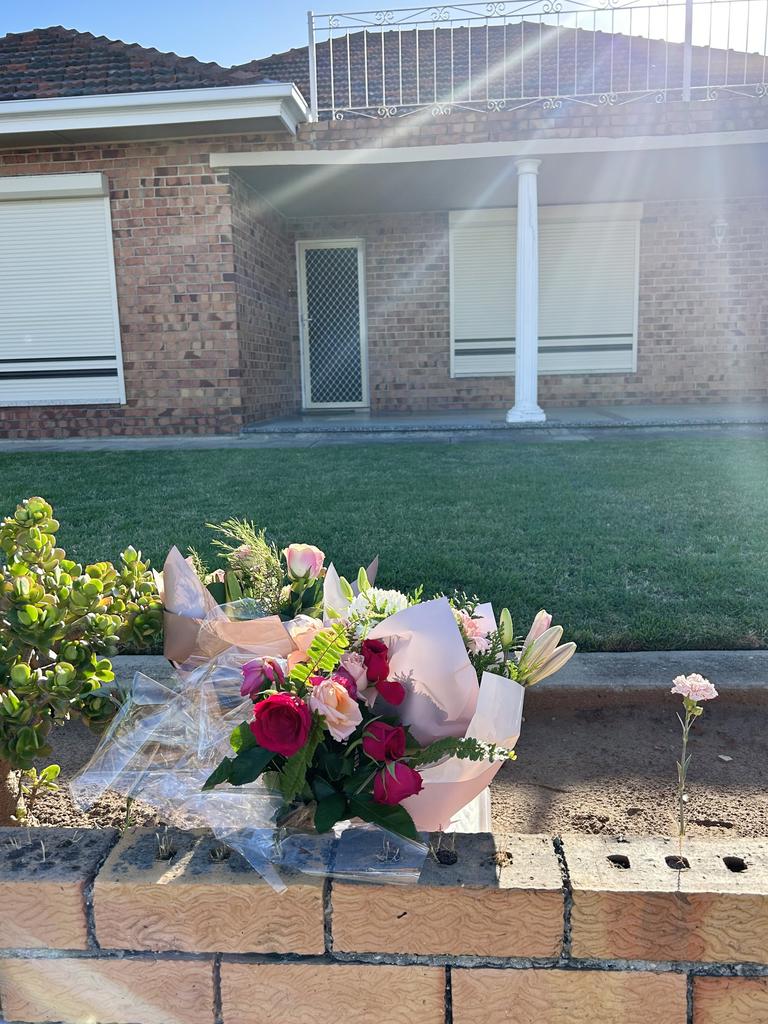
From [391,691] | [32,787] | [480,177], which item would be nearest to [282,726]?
[391,691]

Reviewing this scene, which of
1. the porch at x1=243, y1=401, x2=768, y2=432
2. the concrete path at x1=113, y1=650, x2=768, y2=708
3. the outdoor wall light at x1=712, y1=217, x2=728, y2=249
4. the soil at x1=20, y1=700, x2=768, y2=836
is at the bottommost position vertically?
the soil at x1=20, y1=700, x2=768, y2=836

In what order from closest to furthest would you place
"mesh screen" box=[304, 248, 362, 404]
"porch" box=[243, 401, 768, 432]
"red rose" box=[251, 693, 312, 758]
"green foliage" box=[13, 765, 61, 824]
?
1. "red rose" box=[251, 693, 312, 758]
2. "green foliage" box=[13, 765, 61, 824]
3. "porch" box=[243, 401, 768, 432]
4. "mesh screen" box=[304, 248, 362, 404]

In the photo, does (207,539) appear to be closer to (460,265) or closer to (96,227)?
(96,227)

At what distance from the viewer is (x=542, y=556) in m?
3.77

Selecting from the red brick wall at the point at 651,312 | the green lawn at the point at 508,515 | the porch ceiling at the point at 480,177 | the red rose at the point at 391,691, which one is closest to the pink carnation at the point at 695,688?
the red rose at the point at 391,691

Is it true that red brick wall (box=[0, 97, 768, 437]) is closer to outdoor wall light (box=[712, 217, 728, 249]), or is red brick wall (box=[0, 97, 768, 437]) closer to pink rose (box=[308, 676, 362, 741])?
outdoor wall light (box=[712, 217, 728, 249])

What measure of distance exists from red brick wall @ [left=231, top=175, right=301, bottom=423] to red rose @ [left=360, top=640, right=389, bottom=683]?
27.7 feet

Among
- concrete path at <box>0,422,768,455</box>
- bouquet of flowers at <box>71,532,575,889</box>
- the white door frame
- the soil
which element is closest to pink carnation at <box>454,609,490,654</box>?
bouquet of flowers at <box>71,532,575,889</box>

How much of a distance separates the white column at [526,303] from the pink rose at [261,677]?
8.35 meters

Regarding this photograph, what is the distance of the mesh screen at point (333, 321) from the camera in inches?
483

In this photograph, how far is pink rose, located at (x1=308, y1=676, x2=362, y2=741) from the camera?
108 centimetres

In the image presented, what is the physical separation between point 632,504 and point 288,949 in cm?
419

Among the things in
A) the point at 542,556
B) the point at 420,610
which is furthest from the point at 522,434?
the point at 420,610

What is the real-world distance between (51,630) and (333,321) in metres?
11.5
